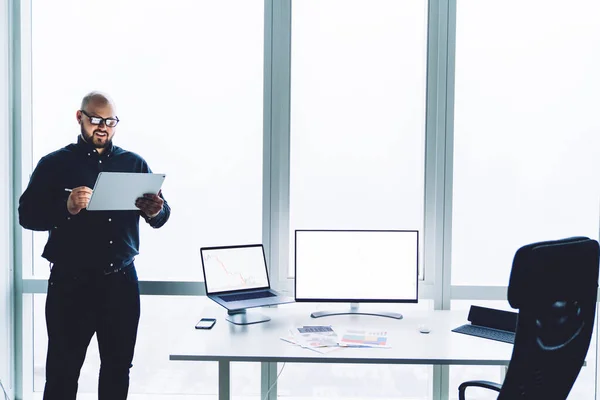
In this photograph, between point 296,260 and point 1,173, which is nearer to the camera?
point 296,260

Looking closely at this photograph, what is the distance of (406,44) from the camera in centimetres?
278

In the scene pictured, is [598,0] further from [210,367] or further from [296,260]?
[210,367]

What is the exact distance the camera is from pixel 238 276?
99.7 inches

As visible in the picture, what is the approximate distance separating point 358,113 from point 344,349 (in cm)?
134

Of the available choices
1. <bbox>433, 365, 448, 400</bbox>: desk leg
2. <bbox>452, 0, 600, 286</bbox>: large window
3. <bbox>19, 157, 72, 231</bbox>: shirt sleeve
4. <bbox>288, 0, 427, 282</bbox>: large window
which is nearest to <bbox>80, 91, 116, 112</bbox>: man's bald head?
<bbox>19, 157, 72, 231</bbox>: shirt sleeve

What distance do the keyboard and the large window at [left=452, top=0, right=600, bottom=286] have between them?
60cm

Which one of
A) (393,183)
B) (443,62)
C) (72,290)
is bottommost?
(72,290)

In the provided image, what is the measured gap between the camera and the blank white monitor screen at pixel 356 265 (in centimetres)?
245

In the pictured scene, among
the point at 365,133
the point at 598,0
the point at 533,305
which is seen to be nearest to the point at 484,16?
the point at 598,0

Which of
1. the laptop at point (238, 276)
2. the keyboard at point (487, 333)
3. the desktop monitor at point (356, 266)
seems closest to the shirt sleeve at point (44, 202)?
the laptop at point (238, 276)

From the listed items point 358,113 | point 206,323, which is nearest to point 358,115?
point 358,113

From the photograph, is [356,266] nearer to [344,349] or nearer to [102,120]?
[344,349]

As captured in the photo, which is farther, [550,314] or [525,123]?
[525,123]

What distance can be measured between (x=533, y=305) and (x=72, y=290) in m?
1.91
